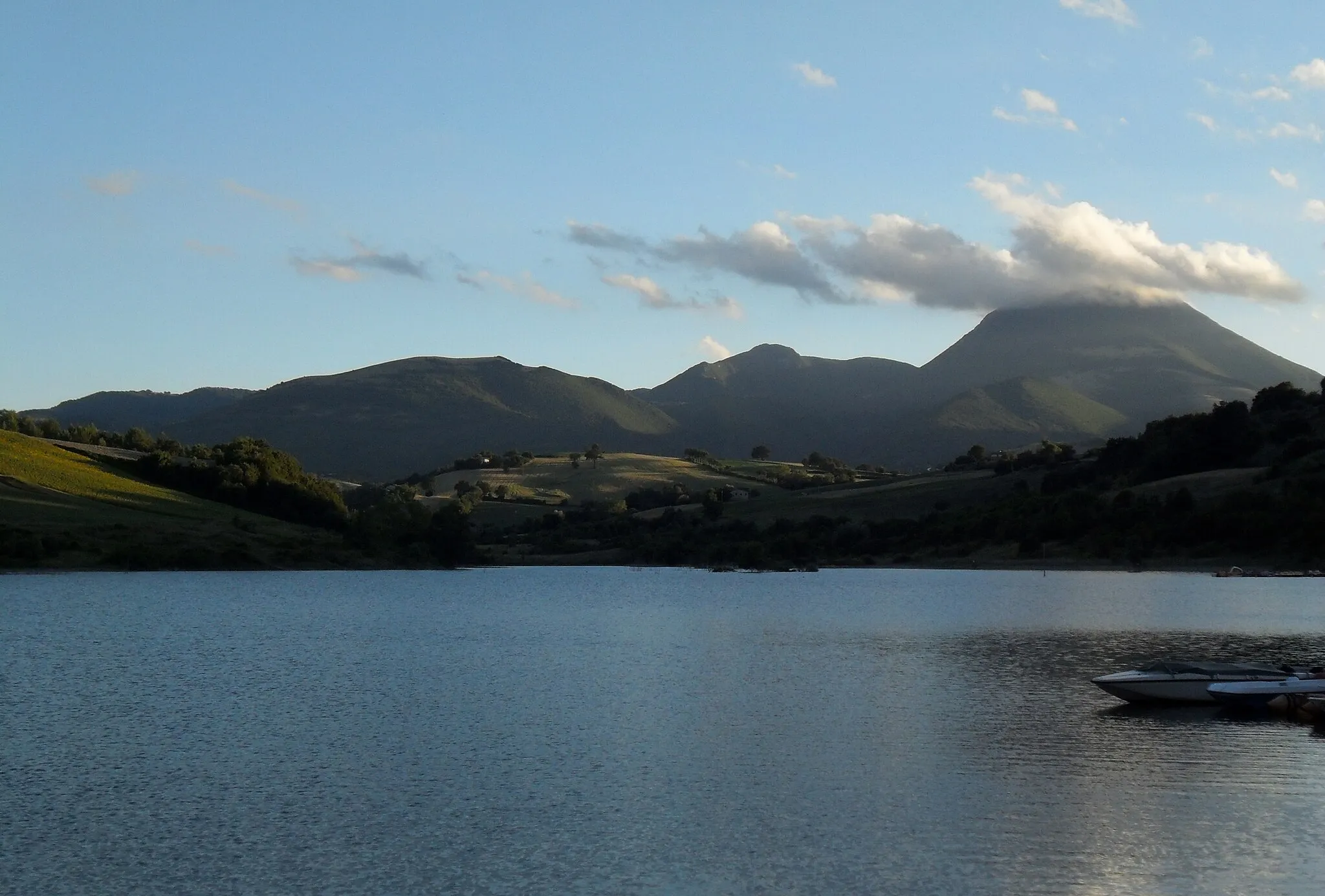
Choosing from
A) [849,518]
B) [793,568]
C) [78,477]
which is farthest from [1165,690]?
[78,477]

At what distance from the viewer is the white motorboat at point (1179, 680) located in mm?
49062

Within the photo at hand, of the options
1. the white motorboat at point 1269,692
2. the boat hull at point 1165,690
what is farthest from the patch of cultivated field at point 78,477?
the white motorboat at point 1269,692

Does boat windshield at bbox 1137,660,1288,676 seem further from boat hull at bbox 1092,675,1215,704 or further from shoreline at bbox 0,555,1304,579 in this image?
shoreline at bbox 0,555,1304,579

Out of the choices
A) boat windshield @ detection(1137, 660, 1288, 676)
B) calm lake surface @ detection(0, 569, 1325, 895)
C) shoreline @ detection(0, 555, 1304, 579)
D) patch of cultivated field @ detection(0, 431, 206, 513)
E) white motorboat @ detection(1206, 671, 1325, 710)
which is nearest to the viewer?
calm lake surface @ detection(0, 569, 1325, 895)

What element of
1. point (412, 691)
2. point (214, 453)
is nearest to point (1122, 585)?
point (412, 691)

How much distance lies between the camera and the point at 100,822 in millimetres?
30406

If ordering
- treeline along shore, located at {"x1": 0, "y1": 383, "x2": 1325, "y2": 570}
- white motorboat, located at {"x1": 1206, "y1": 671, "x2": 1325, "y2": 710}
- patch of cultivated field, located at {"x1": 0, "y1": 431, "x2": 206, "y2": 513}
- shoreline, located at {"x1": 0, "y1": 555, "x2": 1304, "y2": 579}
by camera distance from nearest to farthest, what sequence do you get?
white motorboat, located at {"x1": 1206, "y1": 671, "x2": 1325, "y2": 710}, shoreline, located at {"x1": 0, "y1": 555, "x2": 1304, "y2": 579}, treeline along shore, located at {"x1": 0, "y1": 383, "x2": 1325, "y2": 570}, patch of cultivated field, located at {"x1": 0, "y1": 431, "x2": 206, "y2": 513}

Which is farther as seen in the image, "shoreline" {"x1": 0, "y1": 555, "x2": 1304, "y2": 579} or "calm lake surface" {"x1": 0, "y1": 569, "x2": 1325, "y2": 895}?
"shoreline" {"x1": 0, "y1": 555, "x2": 1304, "y2": 579}

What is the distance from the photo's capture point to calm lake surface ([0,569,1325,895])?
26.8 m

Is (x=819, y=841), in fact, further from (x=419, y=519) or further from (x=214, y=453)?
(x=214, y=453)

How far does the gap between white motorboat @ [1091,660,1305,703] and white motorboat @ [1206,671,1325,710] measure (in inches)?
15.7

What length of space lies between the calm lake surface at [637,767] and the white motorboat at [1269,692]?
1.42 metres

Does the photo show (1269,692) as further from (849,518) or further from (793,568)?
(849,518)

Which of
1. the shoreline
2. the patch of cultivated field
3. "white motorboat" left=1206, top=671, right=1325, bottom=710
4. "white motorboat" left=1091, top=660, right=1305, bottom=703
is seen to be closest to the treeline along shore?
the patch of cultivated field
